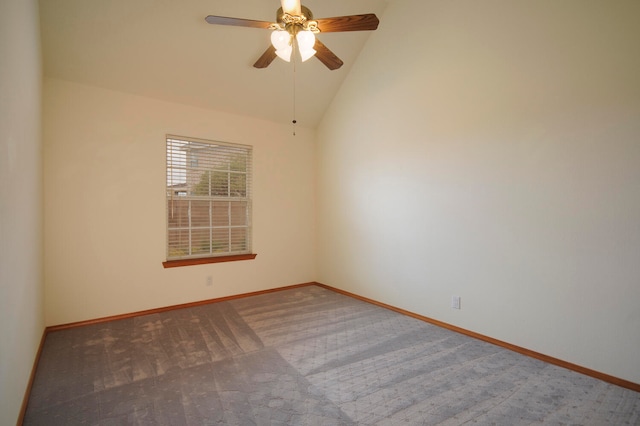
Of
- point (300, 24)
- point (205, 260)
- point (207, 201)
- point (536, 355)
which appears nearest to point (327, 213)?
point (207, 201)

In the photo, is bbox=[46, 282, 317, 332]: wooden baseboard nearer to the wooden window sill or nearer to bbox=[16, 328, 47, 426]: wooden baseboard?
bbox=[16, 328, 47, 426]: wooden baseboard

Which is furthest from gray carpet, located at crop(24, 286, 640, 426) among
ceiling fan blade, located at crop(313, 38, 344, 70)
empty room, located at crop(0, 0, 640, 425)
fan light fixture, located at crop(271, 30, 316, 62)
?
ceiling fan blade, located at crop(313, 38, 344, 70)

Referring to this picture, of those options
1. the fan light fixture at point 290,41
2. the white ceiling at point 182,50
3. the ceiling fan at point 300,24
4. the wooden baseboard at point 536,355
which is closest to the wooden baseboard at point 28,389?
the white ceiling at point 182,50

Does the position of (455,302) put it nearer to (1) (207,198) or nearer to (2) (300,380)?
(2) (300,380)

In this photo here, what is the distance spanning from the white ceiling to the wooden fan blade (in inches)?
46.4

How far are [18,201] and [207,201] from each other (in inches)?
86.6

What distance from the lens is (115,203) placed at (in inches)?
127

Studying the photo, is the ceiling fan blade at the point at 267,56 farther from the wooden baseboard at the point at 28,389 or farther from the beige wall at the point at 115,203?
the wooden baseboard at the point at 28,389

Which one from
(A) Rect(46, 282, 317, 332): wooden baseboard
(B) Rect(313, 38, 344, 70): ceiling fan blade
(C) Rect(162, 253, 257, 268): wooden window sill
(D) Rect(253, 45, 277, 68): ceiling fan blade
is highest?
(D) Rect(253, 45, 277, 68): ceiling fan blade

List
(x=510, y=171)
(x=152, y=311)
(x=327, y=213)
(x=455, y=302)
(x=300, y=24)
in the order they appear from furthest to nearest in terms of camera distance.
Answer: (x=327, y=213) < (x=152, y=311) < (x=455, y=302) < (x=510, y=171) < (x=300, y=24)

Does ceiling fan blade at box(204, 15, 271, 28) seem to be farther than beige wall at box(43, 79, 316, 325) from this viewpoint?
No

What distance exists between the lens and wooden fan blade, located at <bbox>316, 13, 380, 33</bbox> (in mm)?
2082

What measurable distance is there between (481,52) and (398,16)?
1.20m

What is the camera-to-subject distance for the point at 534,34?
240 cm
